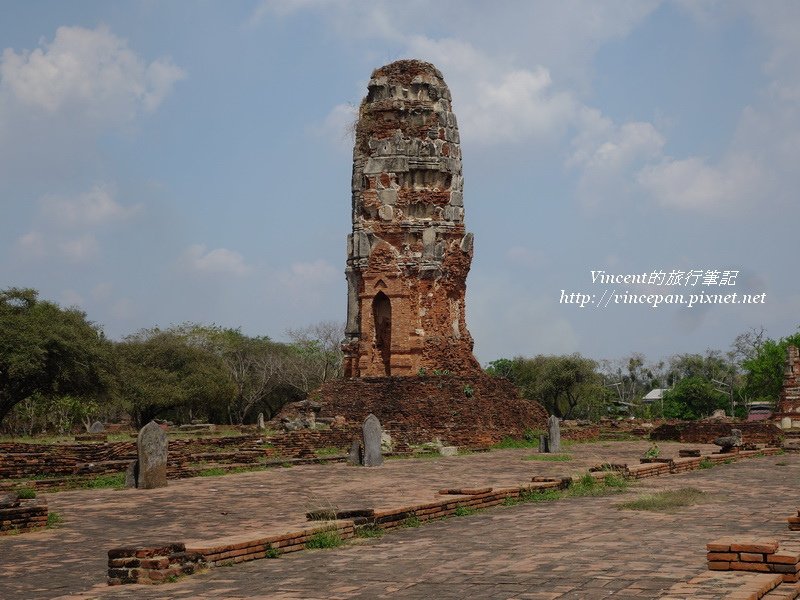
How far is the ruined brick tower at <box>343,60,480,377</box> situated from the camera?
31062mm

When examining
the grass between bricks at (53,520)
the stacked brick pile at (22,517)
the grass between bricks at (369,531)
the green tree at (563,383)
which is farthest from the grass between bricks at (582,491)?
the green tree at (563,383)

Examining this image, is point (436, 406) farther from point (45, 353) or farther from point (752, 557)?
point (752, 557)

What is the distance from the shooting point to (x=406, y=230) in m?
31.1

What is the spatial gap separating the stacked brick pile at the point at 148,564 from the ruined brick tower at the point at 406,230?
23011mm

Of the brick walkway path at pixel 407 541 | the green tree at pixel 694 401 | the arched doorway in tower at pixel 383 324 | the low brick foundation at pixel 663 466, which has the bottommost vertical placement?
the brick walkway path at pixel 407 541

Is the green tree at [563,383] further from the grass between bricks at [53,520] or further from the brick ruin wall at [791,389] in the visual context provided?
the grass between bricks at [53,520]

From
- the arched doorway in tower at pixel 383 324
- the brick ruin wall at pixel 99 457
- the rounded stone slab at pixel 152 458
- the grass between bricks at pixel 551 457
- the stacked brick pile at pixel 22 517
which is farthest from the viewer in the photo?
the arched doorway in tower at pixel 383 324

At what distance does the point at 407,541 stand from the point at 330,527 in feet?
2.26

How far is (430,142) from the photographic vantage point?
103 ft

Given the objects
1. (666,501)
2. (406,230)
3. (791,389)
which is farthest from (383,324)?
(666,501)

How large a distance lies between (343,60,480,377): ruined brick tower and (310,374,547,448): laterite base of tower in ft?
6.91

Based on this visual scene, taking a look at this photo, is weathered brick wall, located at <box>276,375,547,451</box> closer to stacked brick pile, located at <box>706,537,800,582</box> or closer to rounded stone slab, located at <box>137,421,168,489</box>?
rounded stone slab, located at <box>137,421,168,489</box>

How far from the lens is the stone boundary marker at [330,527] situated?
7669 millimetres

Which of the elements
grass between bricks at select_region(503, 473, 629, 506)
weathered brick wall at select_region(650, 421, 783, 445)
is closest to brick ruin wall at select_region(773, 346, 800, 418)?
weathered brick wall at select_region(650, 421, 783, 445)
